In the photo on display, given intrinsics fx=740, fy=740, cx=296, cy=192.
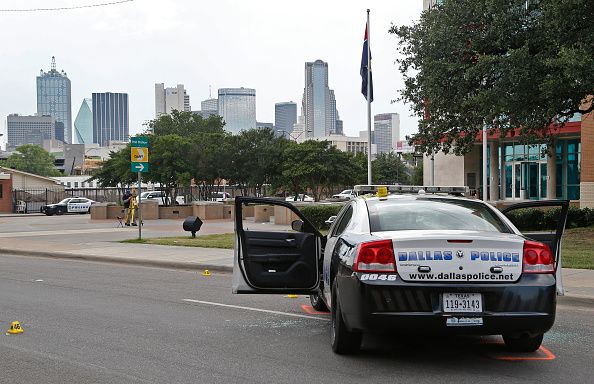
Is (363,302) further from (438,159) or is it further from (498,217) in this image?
(438,159)

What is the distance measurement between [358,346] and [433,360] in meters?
0.72

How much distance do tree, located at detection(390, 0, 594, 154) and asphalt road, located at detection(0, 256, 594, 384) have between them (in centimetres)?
952

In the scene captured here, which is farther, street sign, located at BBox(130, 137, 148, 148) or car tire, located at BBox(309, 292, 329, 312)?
street sign, located at BBox(130, 137, 148, 148)

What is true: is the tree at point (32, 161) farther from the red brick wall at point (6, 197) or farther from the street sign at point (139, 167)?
the street sign at point (139, 167)

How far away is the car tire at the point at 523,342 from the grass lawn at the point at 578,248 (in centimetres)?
753

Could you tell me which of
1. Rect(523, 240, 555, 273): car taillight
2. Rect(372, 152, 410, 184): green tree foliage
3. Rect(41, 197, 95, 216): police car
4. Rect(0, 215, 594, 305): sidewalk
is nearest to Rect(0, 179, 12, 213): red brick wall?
Rect(41, 197, 95, 216): police car

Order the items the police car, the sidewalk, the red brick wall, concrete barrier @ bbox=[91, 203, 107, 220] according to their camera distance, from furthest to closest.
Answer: the red brick wall → the police car → concrete barrier @ bbox=[91, 203, 107, 220] → the sidewalk

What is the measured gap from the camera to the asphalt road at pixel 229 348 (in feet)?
21.4

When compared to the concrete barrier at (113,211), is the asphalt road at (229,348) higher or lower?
lower

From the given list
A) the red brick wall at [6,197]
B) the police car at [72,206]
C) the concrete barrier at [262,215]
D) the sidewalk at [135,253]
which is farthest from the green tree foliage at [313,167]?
the red brick wall at [6,197]

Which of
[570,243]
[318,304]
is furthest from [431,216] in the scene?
[570,243]

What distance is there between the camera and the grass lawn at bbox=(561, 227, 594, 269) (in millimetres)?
14758

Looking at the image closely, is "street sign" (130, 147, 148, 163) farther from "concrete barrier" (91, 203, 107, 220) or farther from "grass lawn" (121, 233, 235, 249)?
"concrete barrier" (91, 203, 107, 220)

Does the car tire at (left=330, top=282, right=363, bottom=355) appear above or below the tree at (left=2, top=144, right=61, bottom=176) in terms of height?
below
